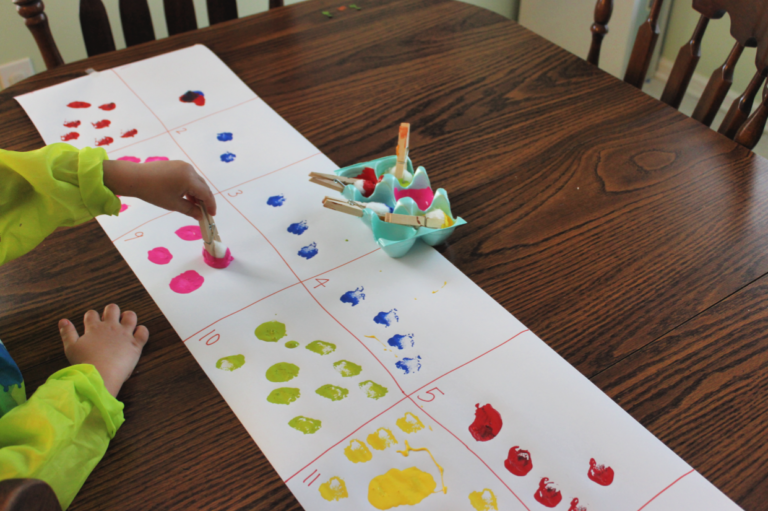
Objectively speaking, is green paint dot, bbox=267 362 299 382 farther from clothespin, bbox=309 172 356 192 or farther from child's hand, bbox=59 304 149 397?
clothespin, bbox=309 172 356 192

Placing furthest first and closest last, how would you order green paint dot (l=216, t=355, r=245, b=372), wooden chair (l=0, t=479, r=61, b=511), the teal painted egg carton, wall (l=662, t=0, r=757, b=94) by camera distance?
wall (l=662, t=0, r=757, b=94) < the teal painted egg carton < green paint dot (l=216, t=355, r=245, b=372) < wooden chair (l=0, t=479, r=61, b=511)

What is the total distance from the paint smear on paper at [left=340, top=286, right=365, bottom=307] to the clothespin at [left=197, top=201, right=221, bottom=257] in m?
0.17

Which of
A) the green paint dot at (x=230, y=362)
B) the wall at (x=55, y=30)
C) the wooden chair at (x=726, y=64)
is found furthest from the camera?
the wall at (x=55, y=30)

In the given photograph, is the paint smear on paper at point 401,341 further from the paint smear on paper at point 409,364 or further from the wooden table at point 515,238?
the wooden table at point 515,238

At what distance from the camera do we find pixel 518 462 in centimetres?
50

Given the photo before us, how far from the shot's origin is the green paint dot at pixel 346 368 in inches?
22.3

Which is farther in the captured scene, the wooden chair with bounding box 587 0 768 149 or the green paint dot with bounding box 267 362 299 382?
the wooden chair with bounding box 587 0 768 149

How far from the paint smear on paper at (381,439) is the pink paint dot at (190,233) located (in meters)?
0.35

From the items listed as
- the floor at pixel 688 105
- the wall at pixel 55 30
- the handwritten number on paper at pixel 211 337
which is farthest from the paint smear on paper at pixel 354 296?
the floor at pixel 688 105

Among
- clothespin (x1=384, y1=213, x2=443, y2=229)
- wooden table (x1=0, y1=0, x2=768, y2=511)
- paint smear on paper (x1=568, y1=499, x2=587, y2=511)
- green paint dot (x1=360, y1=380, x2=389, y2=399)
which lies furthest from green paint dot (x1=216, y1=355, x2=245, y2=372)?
paint smear on paper (x1=568, y1=499, x2=587, y2=511)

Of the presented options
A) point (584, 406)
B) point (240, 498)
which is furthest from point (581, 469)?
point (240, 498)

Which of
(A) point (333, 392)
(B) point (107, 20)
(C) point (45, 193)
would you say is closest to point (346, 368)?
(A) point (333, 392)

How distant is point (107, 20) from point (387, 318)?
856 mm

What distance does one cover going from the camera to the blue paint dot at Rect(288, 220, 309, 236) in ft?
2.35
